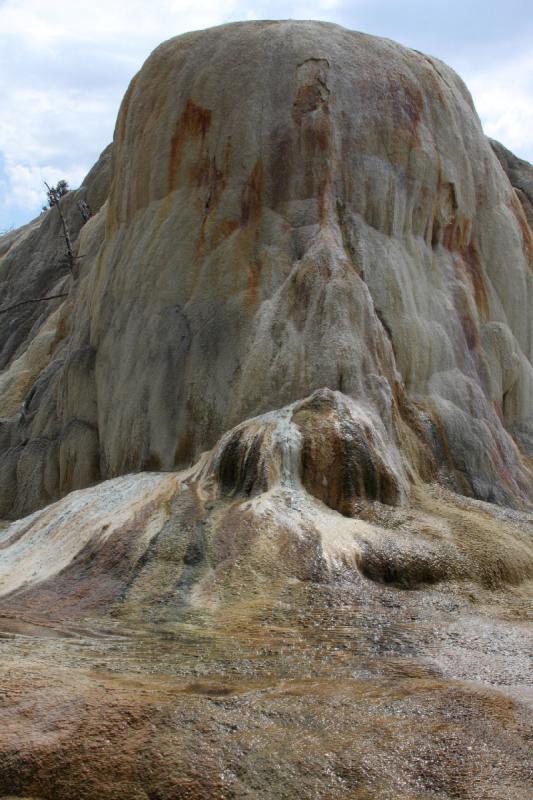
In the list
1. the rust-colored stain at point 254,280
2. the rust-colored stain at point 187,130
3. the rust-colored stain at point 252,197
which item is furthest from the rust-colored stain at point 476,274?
the rust-colored stain at point 187,130

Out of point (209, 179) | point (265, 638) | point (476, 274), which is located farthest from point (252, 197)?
point (265, 638)

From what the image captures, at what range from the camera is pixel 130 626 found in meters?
6.39

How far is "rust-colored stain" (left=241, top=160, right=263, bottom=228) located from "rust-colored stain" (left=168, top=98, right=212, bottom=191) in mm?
820

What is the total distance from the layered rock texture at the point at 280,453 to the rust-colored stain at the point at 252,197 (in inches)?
0.9

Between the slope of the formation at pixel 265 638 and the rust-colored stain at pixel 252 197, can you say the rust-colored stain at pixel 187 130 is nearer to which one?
the rust-colored stain at pixel 252 197

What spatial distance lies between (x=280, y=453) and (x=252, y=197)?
157 inches

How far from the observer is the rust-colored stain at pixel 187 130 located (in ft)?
39.0

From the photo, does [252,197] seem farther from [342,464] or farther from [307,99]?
[342,464]

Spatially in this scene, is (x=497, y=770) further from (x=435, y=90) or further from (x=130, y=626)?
(x=435, y=90)

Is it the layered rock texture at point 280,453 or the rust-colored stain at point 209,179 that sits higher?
the rust-colored stain at point 209,179

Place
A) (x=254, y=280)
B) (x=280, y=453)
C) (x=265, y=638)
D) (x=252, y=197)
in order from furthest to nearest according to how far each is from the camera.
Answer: (x=252, y=197), (x=254, y=280), (x=280, y=453), (x=265, y=638)

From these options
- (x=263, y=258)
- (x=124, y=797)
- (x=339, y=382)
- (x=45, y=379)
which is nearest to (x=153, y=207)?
(x=263, y=258)

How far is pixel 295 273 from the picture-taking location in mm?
10453

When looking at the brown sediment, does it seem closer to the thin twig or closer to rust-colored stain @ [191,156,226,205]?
rust-colored stain @ [191,156,226,205]
